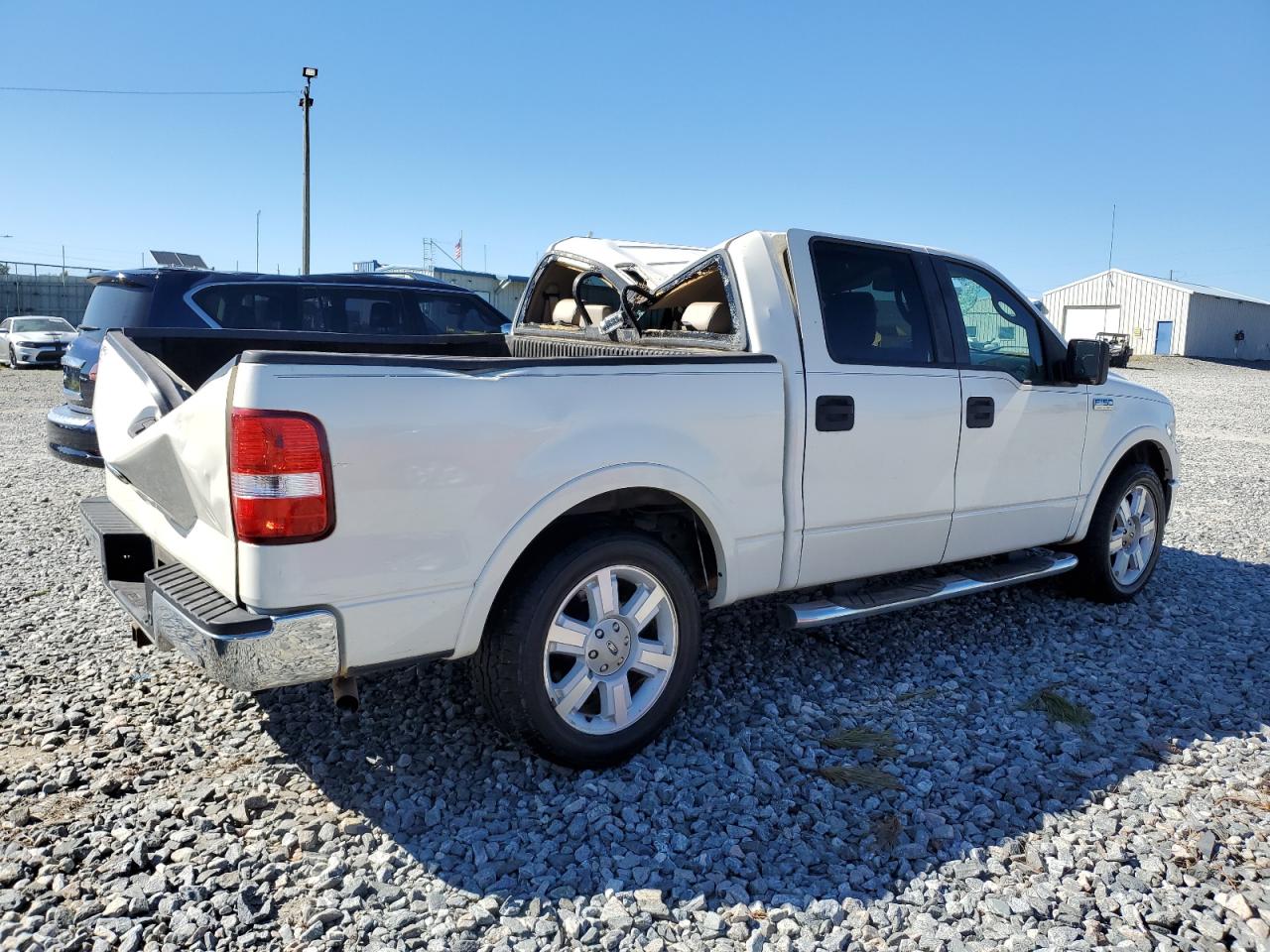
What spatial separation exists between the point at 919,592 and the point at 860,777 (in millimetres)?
1095

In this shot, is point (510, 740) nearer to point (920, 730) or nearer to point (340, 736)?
point (340, 736)

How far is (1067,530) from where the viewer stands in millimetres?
4922

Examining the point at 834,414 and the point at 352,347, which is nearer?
the point at 834,414

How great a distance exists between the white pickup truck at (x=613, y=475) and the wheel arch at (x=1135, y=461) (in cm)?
3

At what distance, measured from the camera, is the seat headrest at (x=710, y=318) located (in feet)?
13.1

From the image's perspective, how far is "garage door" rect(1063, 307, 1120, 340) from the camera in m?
45.8

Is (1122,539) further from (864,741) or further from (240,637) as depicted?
(240,637)

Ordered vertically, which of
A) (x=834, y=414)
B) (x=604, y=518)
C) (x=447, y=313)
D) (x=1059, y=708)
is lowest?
(x=1059, y=708)

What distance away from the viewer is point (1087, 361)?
4.59m

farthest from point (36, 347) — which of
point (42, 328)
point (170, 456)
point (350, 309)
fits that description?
point (170, 456)

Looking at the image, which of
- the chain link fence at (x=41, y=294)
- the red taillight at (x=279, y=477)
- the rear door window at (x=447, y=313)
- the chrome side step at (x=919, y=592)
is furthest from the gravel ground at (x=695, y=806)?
the chain link fence at (x=41, y=294)

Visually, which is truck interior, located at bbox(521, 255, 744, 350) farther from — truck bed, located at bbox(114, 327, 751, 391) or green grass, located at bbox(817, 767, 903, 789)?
green grass, located at bbox(817, 767, 903, 789)

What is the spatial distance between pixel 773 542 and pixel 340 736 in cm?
179

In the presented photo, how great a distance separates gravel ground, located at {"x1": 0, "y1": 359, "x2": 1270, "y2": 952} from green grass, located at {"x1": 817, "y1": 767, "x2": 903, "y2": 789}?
0.01 metres
